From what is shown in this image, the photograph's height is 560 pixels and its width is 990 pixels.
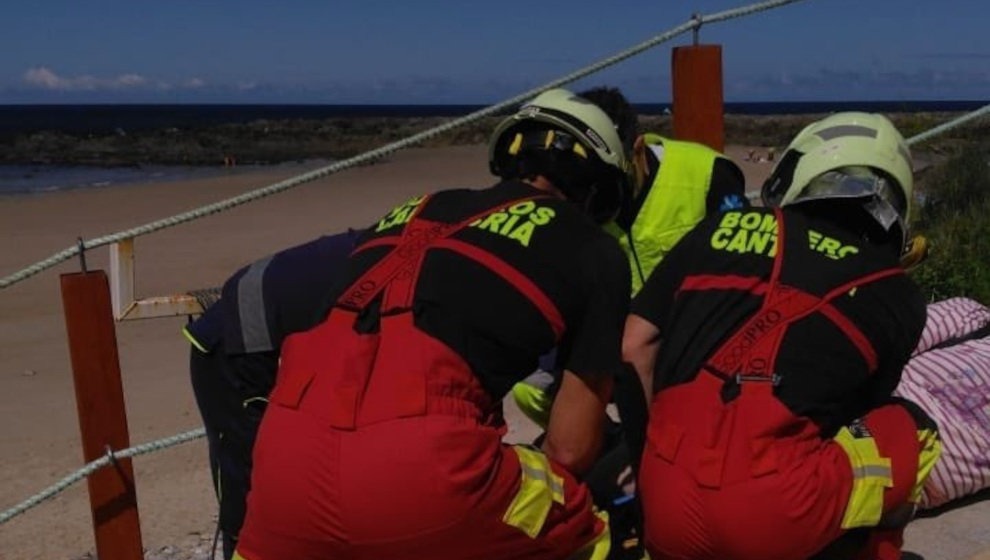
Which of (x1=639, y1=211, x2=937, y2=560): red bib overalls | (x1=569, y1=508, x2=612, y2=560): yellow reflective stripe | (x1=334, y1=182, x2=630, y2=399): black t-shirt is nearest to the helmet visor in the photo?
(x1=639, y1=211, x2=937, y2=560): red bib overalls

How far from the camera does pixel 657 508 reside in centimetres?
267

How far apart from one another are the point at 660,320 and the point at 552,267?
1.66ft

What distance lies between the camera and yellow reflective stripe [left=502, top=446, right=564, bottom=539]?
244 cm

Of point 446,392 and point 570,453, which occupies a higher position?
point 446,392

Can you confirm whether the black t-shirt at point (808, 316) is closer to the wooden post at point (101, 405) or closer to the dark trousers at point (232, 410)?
the dark trousers at point (232, 410)

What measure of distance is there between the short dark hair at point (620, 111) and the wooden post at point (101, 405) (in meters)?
1.42

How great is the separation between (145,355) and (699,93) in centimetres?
650

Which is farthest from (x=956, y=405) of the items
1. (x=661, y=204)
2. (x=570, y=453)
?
(x=570, y=453)

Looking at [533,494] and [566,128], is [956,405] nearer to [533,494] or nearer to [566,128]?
[566,128]

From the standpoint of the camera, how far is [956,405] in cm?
408

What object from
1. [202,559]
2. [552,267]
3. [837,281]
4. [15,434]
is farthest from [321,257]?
[15,434]

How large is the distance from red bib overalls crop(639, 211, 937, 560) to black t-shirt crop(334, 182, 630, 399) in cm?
23

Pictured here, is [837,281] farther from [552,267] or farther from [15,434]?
[15,434]

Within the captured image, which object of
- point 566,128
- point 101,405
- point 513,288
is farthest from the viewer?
point 101,405
